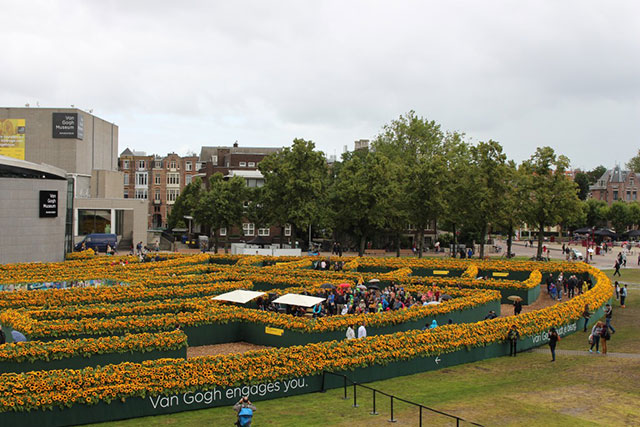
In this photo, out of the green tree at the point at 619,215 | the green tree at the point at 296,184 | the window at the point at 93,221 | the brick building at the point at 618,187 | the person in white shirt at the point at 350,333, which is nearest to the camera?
the person in white shirt at the point at 350,333

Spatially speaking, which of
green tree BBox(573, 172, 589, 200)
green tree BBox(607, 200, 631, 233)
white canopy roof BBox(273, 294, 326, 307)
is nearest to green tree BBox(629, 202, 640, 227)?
green tree BBox(607, 200, 631, 233)

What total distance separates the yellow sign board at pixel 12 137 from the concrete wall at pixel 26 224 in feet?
117

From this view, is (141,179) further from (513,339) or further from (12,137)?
(513,339)

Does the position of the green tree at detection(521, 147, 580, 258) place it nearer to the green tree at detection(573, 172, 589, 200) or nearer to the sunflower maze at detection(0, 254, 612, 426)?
the sunflower maze at detection(0, 254, 612, 426)

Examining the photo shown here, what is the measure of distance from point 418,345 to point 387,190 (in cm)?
5107

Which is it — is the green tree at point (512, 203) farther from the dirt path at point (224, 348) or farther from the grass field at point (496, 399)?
the dirt path at point (224, 348)

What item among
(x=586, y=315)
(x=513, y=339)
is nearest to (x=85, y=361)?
(x=513, y=339)

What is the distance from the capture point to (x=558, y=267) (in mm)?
52219

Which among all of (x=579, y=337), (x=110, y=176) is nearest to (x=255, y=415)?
(x=579, y=337)

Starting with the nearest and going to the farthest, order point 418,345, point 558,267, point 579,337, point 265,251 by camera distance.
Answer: point 418,345 < point 579,337 < point 558,267 < point 265,251

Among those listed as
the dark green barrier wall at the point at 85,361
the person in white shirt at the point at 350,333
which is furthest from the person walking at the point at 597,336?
the dark green barrier wall at the point at 85,361

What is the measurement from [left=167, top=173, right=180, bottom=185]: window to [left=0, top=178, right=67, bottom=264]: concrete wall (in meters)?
67.8

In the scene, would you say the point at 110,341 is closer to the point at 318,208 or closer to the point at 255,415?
the point at 255,415

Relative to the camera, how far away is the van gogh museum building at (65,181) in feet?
191
